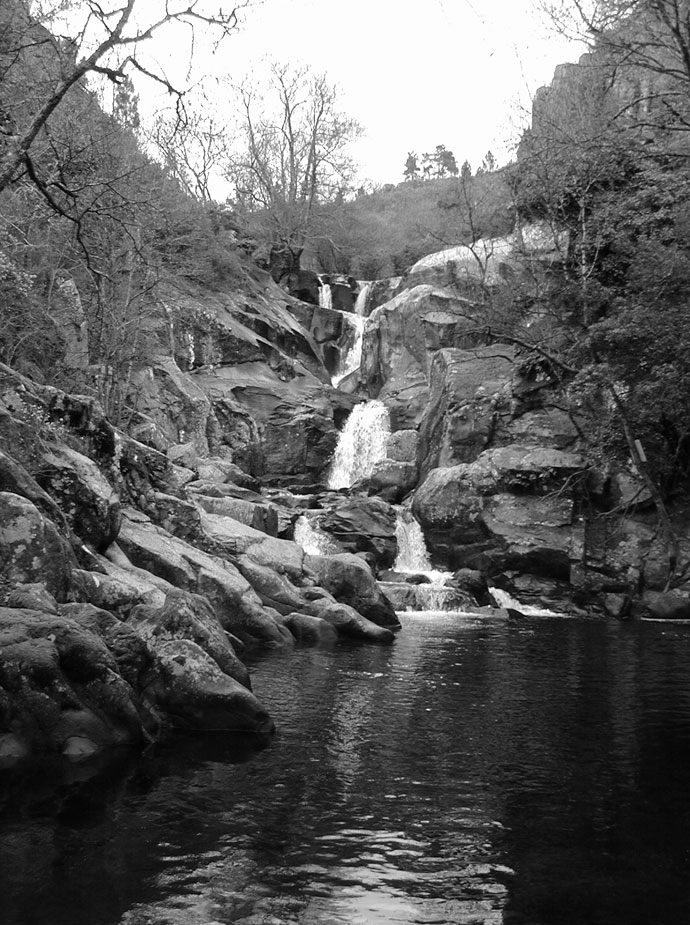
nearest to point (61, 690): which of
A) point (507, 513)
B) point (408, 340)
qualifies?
point (507, 513)

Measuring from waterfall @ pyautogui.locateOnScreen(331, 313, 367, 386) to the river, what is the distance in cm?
2833

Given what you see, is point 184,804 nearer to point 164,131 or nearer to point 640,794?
point 640,794

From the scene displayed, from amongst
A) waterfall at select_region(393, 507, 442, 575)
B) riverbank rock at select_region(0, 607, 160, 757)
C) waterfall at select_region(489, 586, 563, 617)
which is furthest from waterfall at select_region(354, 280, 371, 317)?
riverbank rock at select_region(0, 607, 160, 757)

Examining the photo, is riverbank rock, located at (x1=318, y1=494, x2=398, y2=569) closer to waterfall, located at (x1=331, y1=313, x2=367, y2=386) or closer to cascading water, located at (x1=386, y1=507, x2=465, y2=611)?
cascading water, located at (x1=386, y1=507, x2=465, y2=611)

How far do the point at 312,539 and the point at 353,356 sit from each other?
1798cm

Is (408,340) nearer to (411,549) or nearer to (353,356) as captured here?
(353,356)

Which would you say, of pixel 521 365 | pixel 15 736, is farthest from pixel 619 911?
pixel 521 365

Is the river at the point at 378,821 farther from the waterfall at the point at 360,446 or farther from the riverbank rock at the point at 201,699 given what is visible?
the waterfall at the point at 360,446

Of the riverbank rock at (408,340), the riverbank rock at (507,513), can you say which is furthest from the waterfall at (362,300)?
the riverbank rock at (507,513)

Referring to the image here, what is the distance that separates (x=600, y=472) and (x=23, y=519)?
16.2 metres

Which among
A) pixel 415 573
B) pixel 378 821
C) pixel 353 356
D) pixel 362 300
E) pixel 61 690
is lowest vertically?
pixel 378 821

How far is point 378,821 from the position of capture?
203 inches

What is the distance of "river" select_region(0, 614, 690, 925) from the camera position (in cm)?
397

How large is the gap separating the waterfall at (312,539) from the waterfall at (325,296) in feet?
72.5
